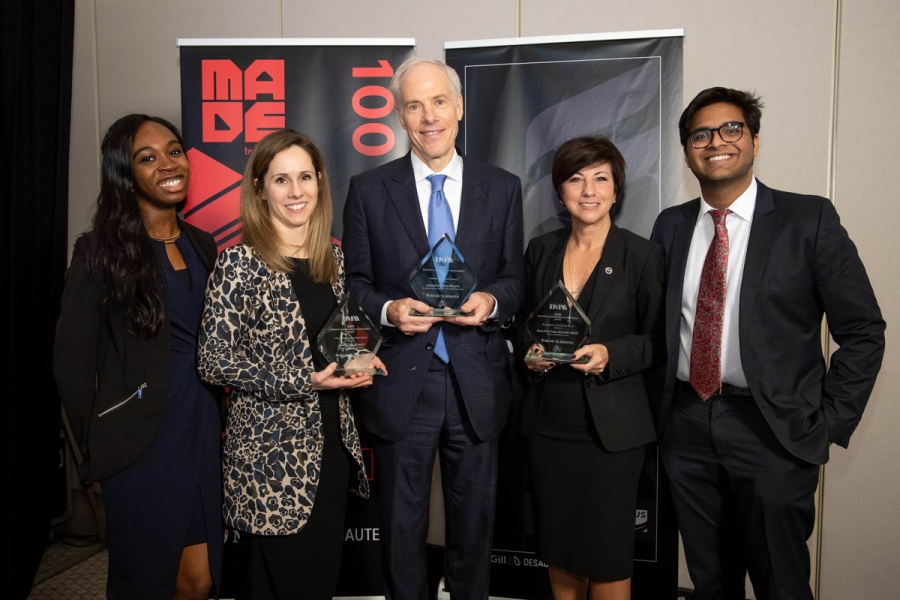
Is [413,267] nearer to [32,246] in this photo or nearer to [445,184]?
[445,184]

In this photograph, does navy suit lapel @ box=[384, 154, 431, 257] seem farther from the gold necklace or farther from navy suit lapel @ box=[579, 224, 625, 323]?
the gold necklace

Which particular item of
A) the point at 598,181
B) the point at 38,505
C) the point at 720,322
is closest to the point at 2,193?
the point at 38,505

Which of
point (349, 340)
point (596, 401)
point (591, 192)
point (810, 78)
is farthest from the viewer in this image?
point (810, 78)

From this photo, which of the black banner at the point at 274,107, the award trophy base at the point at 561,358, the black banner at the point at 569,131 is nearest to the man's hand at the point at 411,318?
the award trophy base at the point at 561,358

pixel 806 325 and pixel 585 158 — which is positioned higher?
pixel 585 158

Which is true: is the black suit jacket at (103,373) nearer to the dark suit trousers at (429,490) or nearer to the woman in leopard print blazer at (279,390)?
the woman in leopard print blazer at (279,390)

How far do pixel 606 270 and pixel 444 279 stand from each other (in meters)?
0.59

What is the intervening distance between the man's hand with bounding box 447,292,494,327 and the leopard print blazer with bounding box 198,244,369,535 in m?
0.52

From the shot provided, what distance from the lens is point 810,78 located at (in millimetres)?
2807

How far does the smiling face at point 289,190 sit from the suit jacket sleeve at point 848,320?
167 cm

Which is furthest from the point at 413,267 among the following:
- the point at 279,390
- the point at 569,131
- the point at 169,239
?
the point at 569,131

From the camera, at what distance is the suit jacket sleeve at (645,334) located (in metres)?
2.05

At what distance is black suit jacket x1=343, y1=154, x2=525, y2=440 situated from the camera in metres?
2.08

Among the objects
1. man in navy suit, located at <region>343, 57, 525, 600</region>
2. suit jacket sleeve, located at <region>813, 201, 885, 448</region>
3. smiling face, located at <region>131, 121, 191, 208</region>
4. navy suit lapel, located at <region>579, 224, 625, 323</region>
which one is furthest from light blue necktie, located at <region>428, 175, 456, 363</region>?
suit jacket sleeve, located at <region>813, 201, 885, 448</region>
